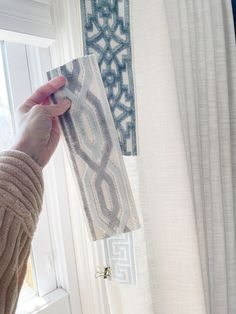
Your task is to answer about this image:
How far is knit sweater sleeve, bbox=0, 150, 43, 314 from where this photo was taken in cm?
40

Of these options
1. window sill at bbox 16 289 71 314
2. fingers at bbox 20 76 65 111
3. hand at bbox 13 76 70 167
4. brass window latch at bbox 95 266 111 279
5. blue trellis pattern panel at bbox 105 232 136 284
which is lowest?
window sill at bbox 16 289 71 314

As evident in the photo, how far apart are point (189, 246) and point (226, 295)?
38 centimetres

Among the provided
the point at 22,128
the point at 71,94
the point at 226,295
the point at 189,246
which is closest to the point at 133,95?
the point at 71,94

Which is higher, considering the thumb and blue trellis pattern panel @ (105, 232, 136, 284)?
the thumb

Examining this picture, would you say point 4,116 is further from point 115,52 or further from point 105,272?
point 105,272

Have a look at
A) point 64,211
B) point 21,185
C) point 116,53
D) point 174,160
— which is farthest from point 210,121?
point 21,185

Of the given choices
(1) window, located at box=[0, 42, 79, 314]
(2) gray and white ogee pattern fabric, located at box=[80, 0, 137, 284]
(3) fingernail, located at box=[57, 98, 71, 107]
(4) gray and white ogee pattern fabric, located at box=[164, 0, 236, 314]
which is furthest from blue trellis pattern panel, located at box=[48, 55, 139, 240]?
(4) gray and white ogee pattern fabric, located at box=[164, 0, 236, 314]

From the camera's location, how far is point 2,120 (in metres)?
0.75

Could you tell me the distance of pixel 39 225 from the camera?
32.2 inches

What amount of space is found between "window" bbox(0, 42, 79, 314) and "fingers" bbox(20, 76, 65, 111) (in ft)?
0.76

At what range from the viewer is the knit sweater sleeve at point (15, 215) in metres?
0.40

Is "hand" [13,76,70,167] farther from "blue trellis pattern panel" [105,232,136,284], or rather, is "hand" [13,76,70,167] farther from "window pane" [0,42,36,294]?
"blue trellis pattern panel" [105,232,136,284]

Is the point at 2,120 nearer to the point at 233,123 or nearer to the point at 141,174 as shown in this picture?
the point at 141,174

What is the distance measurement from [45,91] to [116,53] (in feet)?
0.74
